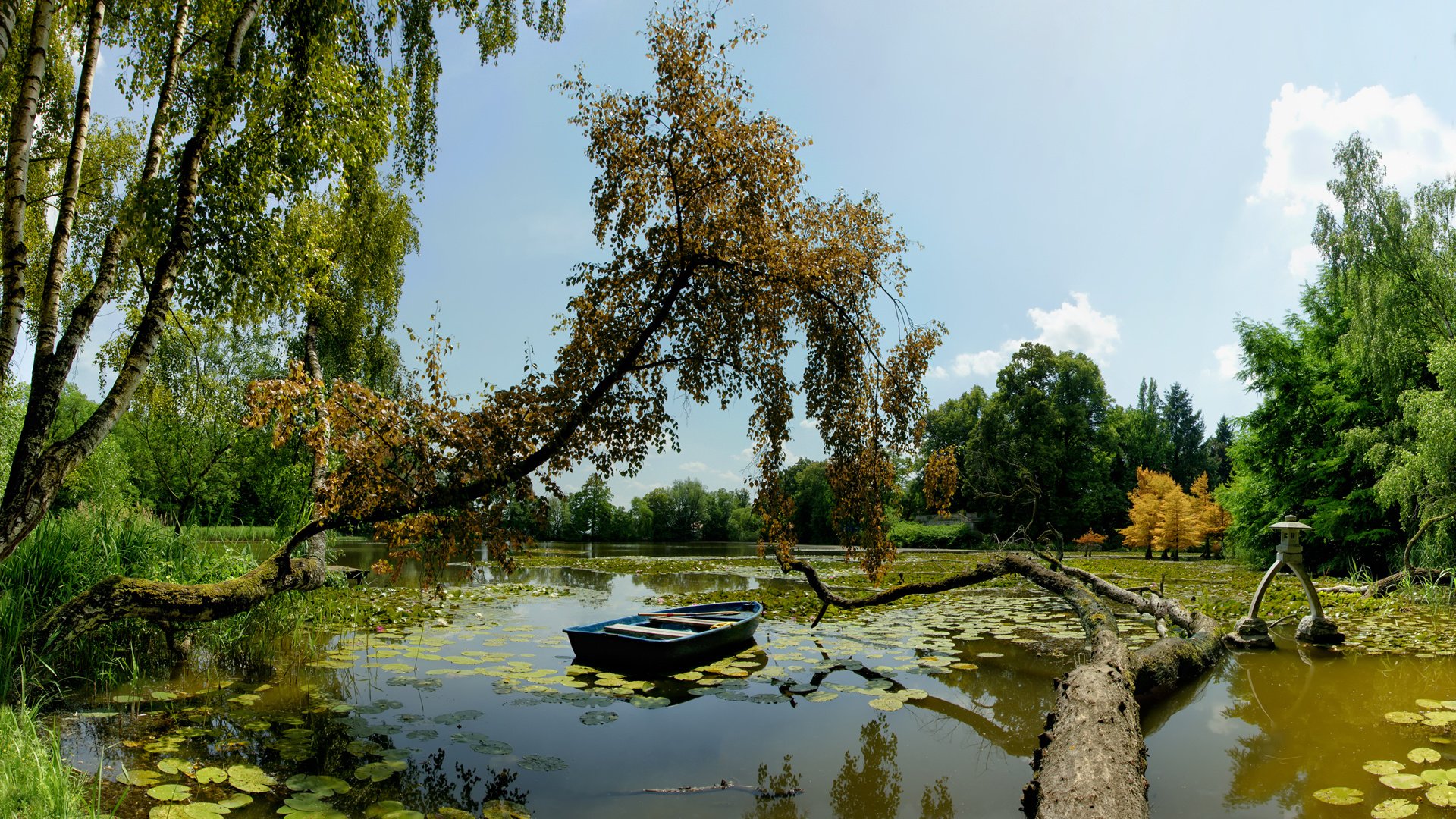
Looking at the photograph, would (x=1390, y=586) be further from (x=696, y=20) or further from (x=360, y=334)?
(x=360, y=334)

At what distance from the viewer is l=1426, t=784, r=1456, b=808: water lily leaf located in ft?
12.9

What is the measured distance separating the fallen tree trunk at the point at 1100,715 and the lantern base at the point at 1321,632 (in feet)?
5.41

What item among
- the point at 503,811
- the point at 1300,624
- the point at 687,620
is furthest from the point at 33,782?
the point at 1300,624

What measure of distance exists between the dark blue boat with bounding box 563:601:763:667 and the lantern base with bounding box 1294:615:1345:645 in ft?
23.5

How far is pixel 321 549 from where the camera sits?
9.41m

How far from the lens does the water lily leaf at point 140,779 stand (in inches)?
159

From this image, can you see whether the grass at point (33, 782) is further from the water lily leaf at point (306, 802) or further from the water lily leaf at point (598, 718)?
Result: the water lily leaf at point (598, 718)

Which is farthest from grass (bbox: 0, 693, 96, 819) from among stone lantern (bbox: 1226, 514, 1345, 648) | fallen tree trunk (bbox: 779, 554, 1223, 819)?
stone lantern (bbox: 1226, 514, 1345, 648)

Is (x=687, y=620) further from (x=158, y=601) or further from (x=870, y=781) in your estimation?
A: (x=158, y=601)

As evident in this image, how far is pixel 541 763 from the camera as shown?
197 inches

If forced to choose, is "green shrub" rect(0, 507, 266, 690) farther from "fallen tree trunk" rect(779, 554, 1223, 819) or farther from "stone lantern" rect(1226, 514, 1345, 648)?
"stone lantern" rect(1226, 514, 1345, 648)

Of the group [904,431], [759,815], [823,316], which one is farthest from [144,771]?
[904,431]

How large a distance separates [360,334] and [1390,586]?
70.2 ft

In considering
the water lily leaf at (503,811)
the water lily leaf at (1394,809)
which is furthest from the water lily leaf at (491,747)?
the water lily leaf at (1394,809)
